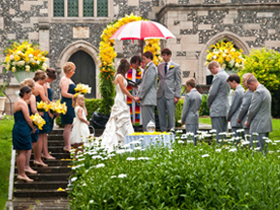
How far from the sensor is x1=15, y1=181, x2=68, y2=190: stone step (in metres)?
8.07

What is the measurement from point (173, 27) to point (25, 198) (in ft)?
41.3

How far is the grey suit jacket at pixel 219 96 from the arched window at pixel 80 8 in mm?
12771

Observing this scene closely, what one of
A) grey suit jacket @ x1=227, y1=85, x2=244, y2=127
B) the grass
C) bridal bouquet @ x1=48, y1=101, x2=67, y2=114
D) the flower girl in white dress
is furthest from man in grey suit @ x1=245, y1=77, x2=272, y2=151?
the grass

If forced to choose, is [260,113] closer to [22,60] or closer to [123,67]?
[123,67]

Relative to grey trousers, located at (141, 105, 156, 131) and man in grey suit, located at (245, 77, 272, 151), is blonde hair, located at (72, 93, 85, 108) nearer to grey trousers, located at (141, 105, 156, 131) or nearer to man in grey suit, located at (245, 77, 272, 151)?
grey trousers, located at (141, 105, 156, 131)

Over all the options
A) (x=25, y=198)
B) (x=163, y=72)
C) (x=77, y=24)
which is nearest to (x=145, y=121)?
(x=163, y=72)

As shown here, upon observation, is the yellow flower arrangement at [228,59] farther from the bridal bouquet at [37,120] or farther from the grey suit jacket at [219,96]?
the bridal bouquet at [37,120]

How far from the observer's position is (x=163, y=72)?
984 cm

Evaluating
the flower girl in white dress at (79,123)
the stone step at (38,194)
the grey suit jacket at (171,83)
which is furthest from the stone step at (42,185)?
the grey suit jacket at (171,83)

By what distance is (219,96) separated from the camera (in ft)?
29.9

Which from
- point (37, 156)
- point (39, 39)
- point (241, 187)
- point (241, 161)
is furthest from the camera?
point (39, 39)

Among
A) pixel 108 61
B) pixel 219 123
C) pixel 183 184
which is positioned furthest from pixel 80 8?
pixel 183 184

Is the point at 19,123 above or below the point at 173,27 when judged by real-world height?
below

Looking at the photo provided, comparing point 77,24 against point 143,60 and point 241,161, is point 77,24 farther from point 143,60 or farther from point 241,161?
point 241,161
